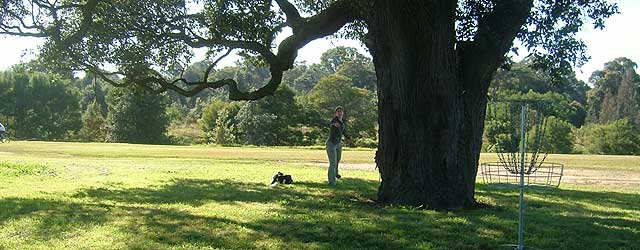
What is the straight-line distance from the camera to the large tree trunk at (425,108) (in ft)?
30.8

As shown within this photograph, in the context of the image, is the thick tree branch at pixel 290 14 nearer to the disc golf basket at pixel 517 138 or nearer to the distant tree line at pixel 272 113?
the disc golf basket at pixel 517 138

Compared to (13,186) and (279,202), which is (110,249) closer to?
(279,202)

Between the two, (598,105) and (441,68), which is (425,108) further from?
(598,105)

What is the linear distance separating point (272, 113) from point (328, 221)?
53924mm

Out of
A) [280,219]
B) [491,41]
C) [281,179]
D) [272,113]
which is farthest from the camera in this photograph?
[272,113]

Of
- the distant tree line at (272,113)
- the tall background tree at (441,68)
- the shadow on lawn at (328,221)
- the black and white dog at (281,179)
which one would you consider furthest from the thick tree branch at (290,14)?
the distant tree line at (272,113)

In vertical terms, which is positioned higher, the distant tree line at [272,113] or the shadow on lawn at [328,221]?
the distant tree line at [272,113]

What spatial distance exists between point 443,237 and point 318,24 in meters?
6.57

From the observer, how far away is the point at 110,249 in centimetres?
611

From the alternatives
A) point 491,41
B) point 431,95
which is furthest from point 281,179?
point 491,41

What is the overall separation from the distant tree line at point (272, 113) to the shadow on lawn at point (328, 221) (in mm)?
38702

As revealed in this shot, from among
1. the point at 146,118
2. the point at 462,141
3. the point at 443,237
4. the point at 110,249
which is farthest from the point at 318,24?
the point at 146,118

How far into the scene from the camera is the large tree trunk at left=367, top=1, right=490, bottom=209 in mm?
9391

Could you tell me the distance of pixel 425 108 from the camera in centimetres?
947
